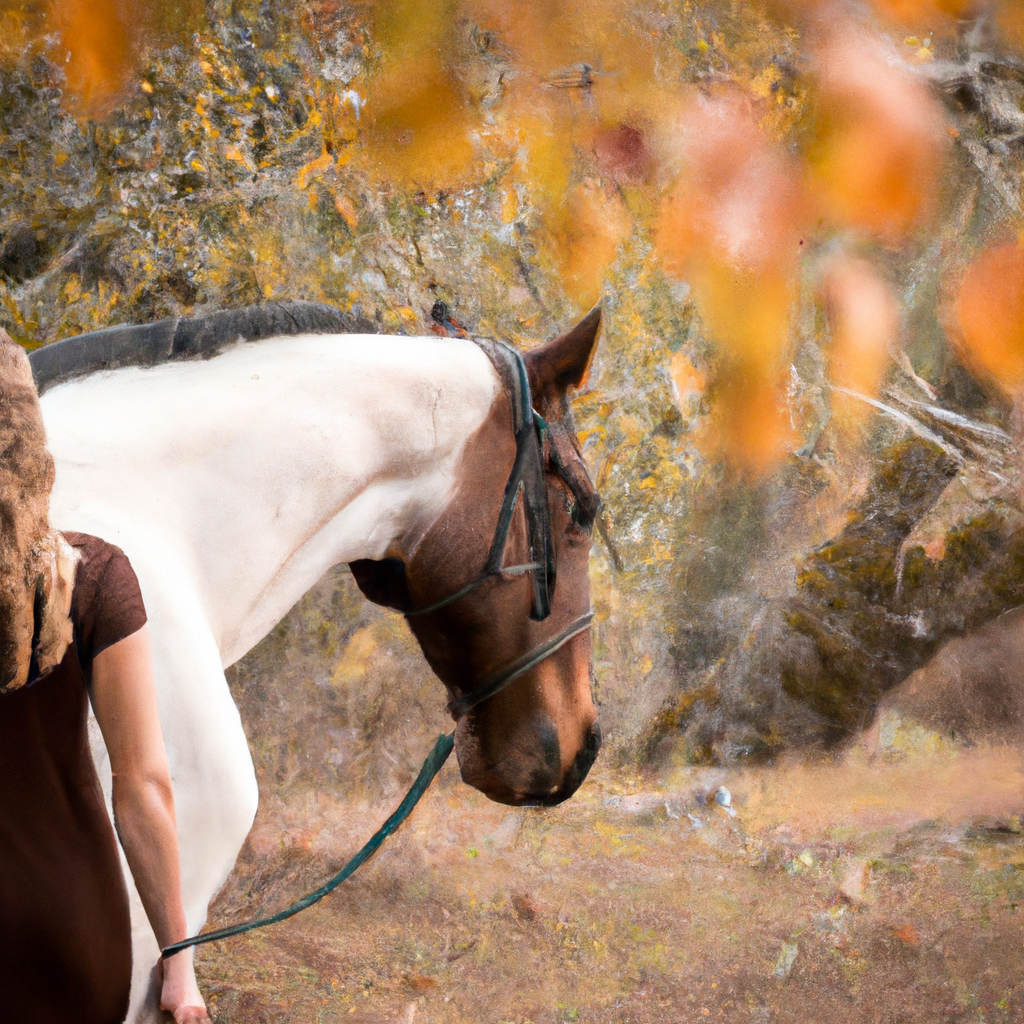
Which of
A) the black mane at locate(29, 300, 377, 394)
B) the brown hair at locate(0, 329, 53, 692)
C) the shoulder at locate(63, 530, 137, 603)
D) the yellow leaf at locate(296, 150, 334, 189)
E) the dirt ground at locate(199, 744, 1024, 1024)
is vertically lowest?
the dirt ground at locate(199, 744, 1024, 1024)

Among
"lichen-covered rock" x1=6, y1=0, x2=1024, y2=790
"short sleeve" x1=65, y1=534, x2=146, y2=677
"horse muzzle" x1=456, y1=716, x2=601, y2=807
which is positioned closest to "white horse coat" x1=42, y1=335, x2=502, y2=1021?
"short sleeve" x1=65, y1=534, x2=146, y2=677

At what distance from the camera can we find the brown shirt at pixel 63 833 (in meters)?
0.92

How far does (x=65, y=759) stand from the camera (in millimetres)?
943

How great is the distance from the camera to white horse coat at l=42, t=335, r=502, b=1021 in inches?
48.1

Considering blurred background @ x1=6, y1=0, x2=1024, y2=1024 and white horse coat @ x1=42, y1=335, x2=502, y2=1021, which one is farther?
blurred background @ x1=6, y1=0, x2=1024, y2=1024

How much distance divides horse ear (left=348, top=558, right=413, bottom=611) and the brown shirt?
677mm

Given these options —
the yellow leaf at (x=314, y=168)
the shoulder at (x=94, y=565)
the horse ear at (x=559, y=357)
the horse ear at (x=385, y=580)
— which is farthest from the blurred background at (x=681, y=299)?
the shoulder at (x=94, y=565)

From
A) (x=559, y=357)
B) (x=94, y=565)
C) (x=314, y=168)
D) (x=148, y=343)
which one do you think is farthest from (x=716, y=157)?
(x=94, y=565)

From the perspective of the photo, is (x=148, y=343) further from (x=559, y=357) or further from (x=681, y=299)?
(x=681, y=299)

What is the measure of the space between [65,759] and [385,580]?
29.6 inches

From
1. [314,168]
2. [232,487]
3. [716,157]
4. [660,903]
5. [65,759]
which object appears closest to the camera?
[65,759]

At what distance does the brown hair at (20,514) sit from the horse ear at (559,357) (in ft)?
3.14

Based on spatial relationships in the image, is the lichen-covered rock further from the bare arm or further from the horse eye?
the bare arm

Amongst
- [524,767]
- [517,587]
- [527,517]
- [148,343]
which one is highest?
[148,343]
